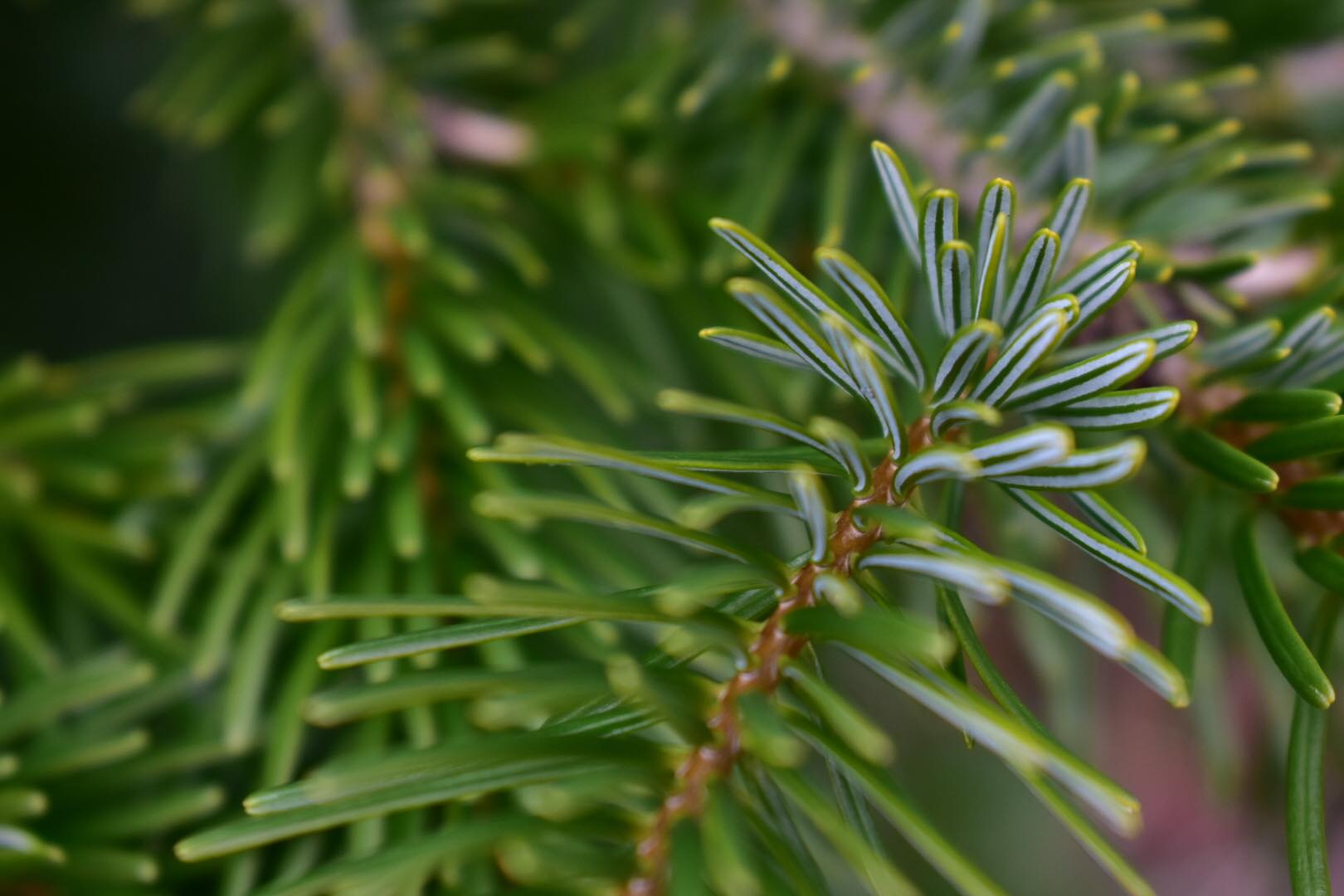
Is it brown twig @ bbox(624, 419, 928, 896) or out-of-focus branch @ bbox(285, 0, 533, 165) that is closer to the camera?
brown twig @ bbox(624, 419, 928, 896)

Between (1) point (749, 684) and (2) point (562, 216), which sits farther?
(2) point (562, 216)

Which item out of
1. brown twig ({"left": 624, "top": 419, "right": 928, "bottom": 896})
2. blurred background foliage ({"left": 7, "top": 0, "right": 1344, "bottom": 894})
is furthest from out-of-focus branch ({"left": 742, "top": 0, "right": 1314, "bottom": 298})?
brown twig ({"left": 624, "top": 419, "right": 928, "bottom": 896})

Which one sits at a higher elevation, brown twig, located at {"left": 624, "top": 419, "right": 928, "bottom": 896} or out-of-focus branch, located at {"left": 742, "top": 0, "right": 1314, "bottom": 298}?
out-of-focus branch, located at {"left": 742, "top": 0, "right": 1314, "bottom": 298}

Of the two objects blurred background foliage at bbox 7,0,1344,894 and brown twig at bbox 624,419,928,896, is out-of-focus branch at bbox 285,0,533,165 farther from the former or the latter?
brown twig at bbox 624,419,928,896

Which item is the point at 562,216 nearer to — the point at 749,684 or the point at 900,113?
the point at 900,113

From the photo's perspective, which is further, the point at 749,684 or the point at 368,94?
the point at 368,94

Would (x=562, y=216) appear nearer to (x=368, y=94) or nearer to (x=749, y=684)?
(x=368, y=94)

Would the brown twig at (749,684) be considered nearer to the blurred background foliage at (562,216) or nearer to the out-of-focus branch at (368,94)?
the blurred background foliage at (562,216)

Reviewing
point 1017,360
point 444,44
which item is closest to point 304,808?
point 1017,360

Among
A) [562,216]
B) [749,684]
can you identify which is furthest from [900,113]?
[749,684]

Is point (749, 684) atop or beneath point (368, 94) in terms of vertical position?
beneath

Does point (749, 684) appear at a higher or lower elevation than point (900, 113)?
lower

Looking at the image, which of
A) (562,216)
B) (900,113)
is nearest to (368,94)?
(562,216)
